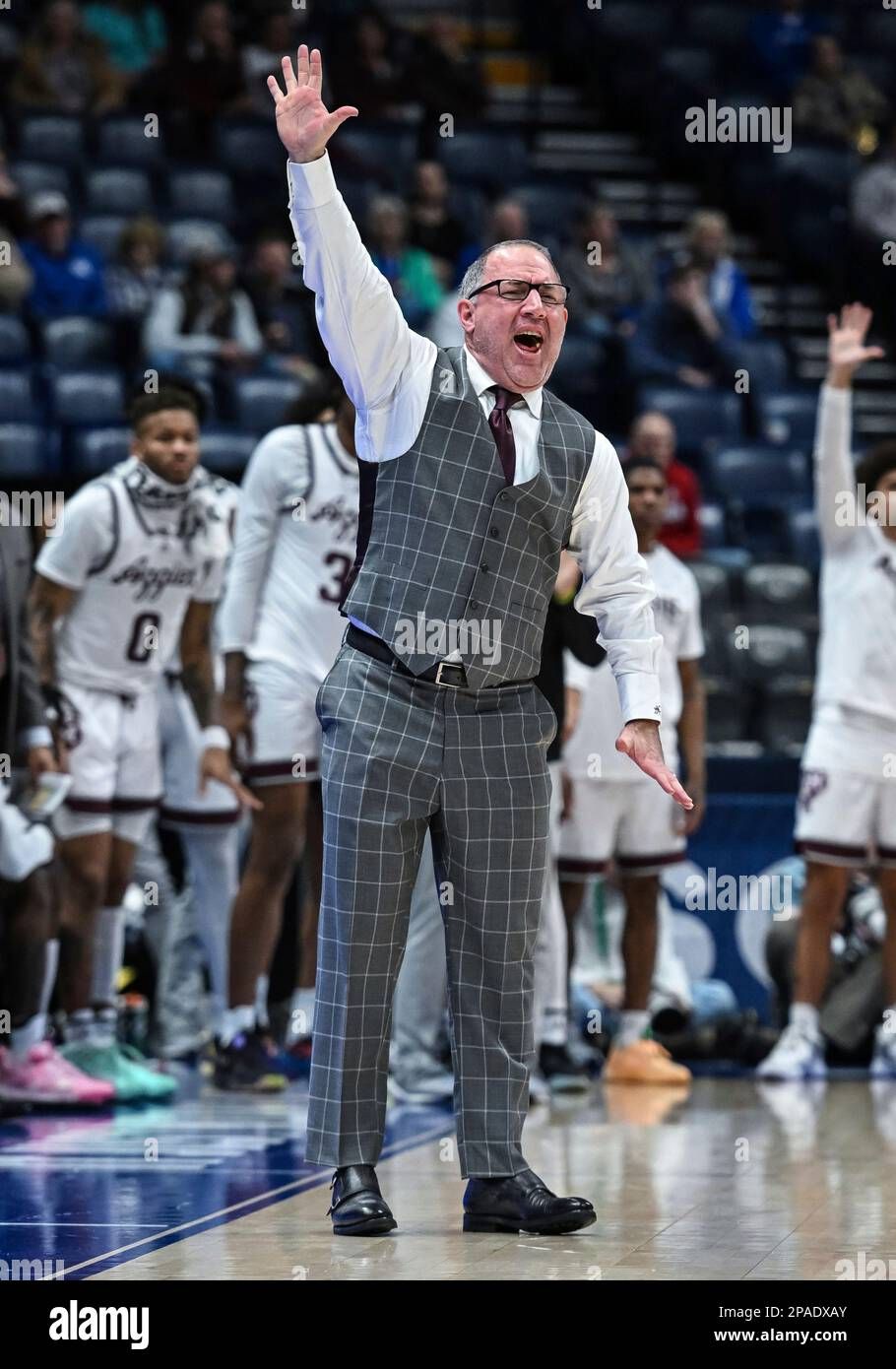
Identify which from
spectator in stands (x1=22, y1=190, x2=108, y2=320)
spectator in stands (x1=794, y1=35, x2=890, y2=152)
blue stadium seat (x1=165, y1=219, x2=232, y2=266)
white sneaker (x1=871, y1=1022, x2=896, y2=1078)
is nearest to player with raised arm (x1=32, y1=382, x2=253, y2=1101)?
white sneaker (x1=871, y1=1022, x2=896, y2=1078)

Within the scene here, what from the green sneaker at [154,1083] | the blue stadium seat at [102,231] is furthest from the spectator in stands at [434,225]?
the green sneaker at [154,1083]

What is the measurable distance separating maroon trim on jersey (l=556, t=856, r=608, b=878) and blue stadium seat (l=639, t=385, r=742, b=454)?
4800 mm

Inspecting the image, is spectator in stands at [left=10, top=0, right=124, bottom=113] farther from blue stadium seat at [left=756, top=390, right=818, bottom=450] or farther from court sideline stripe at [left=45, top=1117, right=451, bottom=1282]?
court sideline stripe at [left=45, top=1117, right=451, bottom=1282]

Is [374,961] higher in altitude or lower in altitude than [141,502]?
lower

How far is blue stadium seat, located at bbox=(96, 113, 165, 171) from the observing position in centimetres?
1312

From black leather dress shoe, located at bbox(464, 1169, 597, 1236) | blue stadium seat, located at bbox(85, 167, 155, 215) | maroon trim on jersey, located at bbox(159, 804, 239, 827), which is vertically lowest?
black leather dress shoe, located at bbox(464, 1169, 597, 1236)

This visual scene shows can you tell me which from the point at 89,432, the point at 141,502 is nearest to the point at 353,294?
the point at 141,502

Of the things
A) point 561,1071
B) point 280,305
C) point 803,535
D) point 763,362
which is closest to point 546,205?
point 763,362

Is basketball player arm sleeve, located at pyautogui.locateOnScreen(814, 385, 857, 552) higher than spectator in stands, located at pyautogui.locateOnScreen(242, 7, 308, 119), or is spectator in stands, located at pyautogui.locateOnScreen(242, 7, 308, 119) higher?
spectator in stands, located at pyautogui.locateOnScreen(242, 7, 308, 119)

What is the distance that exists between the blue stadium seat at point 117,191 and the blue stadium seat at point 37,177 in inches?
5.8

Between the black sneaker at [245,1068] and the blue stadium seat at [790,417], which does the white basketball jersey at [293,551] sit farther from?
the blue stadium seat at [790,417]

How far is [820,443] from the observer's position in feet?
Answer: 24.8
